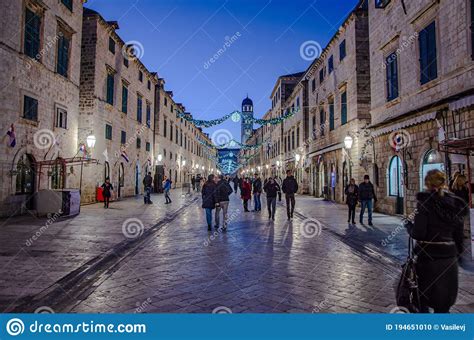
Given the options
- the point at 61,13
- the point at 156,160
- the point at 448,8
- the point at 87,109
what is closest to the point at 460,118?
the point at 448,8

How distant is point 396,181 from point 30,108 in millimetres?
14767

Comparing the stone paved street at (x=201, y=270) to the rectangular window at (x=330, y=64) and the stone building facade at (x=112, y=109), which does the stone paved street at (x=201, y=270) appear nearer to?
the stone building facade at (x=112, y=109)

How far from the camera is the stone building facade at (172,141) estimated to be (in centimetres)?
3353

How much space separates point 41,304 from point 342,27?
1997 cm

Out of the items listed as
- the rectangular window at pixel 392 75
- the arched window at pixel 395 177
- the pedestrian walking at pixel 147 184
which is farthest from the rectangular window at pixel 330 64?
the pedestrian walking at pixel 147 184

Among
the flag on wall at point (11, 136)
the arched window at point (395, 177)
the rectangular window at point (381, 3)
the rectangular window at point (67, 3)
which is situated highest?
the rectangular window at point (67, 3)

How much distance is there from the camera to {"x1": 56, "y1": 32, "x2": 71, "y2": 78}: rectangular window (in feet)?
51.7

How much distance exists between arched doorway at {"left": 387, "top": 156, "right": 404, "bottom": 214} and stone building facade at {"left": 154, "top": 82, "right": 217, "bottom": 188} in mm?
18628

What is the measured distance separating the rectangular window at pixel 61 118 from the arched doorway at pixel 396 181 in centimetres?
1460

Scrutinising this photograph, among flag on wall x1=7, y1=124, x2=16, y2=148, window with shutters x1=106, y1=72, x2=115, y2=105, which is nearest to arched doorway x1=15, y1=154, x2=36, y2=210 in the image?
flag on wall x1=7, y1=124, x2=16, y2=148

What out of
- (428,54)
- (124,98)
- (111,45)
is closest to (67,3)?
(111,45)

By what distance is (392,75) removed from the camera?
45.9 ft

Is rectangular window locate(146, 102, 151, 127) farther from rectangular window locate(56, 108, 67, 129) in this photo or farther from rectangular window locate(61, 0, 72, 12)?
rectangular window locate(56, 108, 67, 129)

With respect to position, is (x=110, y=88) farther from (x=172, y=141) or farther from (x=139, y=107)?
(x=172, y=141)
